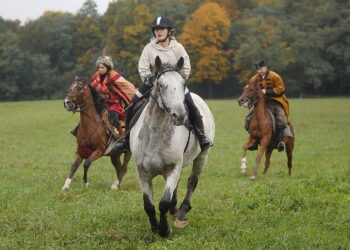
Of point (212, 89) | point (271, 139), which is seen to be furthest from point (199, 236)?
point (212, 89)

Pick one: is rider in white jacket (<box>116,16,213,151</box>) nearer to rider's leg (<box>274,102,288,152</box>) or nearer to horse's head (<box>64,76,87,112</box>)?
horse's head (<box>64,76,87,112</box>)

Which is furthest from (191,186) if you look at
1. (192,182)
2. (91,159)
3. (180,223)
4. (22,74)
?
(22,74)

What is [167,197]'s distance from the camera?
270 inches

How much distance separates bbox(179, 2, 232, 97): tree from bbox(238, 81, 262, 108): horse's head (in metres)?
57.7

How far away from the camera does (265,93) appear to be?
14.3 metres

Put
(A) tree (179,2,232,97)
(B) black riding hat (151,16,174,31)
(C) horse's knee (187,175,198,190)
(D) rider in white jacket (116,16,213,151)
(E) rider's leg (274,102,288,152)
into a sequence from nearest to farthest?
(B) black riding hat (151,16,174,31)
(D) rider in white jacket (116,16,213,151)
(C) horse's knee (187,175,198,190)
(E) rider's leg (274,102,288,152)
(A) tree (179,2,232,97)

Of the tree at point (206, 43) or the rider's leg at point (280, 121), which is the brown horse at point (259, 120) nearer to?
the rider's leg at point (280, 121)

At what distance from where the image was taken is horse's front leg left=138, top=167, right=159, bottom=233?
7125 mm

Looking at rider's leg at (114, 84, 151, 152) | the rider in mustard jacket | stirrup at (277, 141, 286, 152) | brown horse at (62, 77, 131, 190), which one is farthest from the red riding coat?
stirrup at (277, 141, 286, 152)

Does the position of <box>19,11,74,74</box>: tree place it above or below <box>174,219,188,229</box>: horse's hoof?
above

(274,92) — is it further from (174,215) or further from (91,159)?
(174,215)

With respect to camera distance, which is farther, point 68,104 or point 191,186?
point 68,104

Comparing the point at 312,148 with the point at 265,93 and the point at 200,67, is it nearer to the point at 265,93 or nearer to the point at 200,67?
the point at 265,93

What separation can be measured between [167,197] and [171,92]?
5.20 feet
